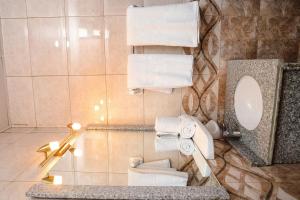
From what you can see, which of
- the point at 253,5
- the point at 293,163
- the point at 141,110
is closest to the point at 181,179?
the point at 293,163

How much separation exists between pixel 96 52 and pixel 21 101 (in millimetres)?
563

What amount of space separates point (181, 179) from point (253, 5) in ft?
3.42

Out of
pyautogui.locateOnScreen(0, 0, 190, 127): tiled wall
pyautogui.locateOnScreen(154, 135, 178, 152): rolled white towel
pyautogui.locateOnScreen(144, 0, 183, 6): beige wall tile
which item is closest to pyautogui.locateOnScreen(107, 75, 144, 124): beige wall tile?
pyautogui.locateOnScreen(0, 0, 190, 127): tiled wall

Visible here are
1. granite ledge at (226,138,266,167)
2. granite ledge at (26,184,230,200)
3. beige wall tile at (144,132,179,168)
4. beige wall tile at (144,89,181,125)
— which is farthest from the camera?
beige wall tile at (144,89,181,125)

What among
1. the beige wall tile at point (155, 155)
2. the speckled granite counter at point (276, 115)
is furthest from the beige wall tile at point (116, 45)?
the speckled granite counter at point (276, 115)

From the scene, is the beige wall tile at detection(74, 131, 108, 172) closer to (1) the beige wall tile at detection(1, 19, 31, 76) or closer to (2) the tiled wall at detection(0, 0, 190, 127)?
(2) the tiled wall at detection(0, 0, 190, 127)

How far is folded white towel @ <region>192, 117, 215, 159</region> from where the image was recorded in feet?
3.40

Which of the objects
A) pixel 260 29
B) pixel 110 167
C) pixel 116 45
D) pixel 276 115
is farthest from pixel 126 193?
pixel 260 29

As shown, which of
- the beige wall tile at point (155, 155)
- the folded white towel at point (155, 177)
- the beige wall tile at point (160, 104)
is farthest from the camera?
the beige wall tile at point (160, 104)

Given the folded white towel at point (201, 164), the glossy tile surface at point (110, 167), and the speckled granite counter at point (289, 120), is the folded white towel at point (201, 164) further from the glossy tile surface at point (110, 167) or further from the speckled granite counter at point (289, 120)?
the speckled granite counter at point (289, 120)

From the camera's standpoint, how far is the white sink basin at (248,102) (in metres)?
1.02

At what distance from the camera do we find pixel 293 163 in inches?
38.3

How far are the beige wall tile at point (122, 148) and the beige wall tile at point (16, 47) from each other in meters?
0.67

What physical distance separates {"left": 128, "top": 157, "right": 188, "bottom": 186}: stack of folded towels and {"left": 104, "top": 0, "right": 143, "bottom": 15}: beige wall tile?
818 millimetres
